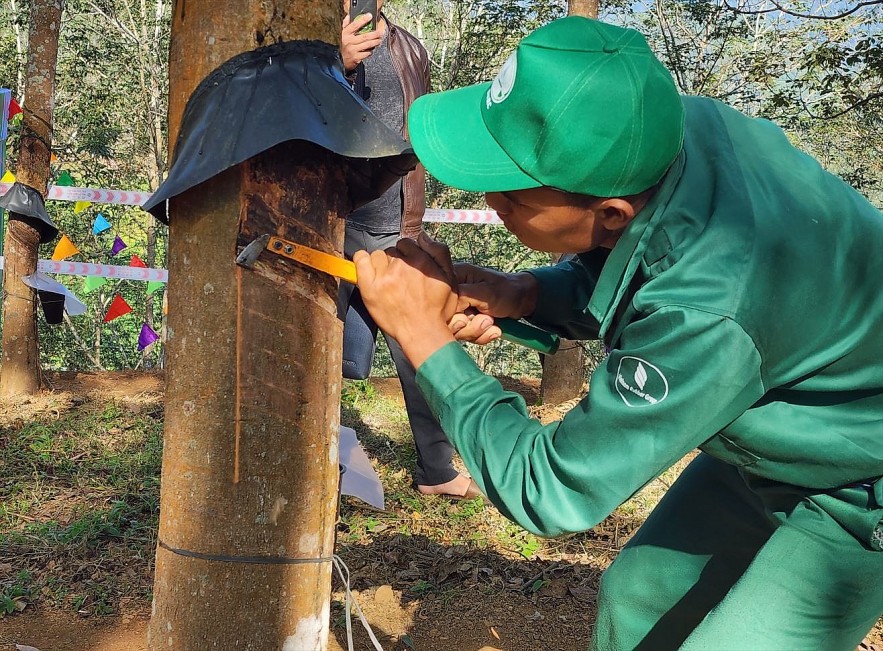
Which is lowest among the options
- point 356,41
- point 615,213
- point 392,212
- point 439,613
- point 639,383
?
point 439,613

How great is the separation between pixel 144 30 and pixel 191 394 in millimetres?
11553

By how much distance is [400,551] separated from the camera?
3.57 metres

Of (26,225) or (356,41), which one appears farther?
(26,225)

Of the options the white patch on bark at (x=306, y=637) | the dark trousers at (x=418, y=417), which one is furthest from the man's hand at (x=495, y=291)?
the dark trousers at (x=418, y=417)

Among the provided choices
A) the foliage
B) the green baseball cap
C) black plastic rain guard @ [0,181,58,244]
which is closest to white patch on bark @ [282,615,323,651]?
the green baseball cap

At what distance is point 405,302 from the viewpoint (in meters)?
1.55

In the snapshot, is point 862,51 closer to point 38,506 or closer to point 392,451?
point 392,451

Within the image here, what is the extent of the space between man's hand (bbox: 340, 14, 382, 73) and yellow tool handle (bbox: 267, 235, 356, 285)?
1600mm

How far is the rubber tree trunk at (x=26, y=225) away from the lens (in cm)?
565

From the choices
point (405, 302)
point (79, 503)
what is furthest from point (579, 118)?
point (79, 503)

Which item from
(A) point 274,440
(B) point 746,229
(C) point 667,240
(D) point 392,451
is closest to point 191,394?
(A) point 274,440

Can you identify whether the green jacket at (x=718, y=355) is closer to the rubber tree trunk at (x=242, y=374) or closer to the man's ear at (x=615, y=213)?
the man's ear at (x=615, y=213)

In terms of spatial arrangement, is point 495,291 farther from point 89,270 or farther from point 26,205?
point 89,270

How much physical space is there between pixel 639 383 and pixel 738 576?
2.85 feet
